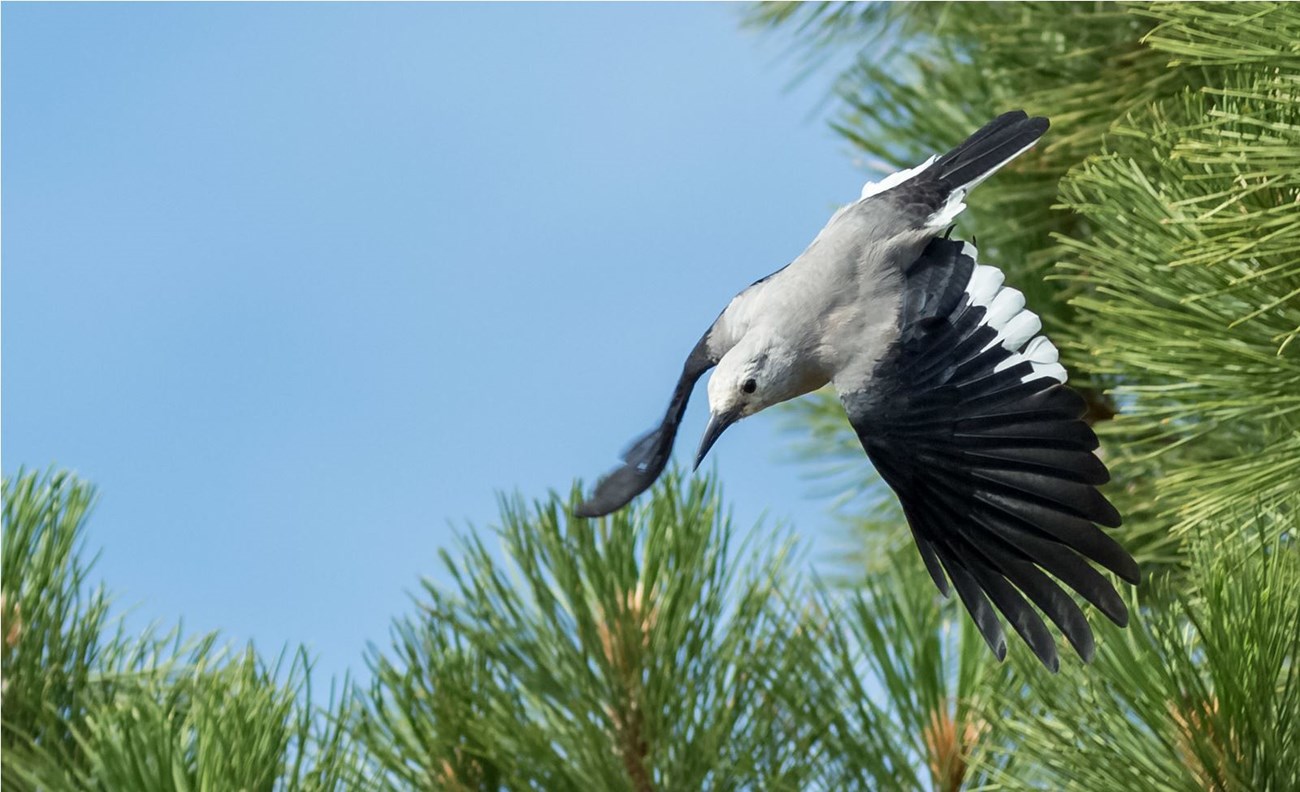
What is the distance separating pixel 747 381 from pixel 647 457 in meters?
0.15

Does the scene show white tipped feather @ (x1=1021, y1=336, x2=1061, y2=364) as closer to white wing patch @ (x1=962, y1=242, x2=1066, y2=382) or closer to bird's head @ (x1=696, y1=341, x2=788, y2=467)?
white wing patch @ (x1=962, y1=242, x2=1066, y2=382)

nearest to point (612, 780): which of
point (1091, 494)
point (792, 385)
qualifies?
point (792, 385)

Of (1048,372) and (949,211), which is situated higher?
(949,211)

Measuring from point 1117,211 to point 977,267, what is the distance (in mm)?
152

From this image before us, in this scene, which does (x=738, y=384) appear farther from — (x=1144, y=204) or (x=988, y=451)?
(x=1144, y=204)

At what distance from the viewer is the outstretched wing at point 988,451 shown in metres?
1.00

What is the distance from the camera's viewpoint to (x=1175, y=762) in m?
0.98

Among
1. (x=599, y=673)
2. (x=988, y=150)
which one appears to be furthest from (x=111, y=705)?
(x=988, y=150)

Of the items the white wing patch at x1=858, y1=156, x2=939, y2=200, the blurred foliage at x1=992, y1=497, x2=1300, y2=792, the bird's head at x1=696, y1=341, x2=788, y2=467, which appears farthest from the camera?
the white wing patch at x1=858, y1=156, x2=939, y2=200

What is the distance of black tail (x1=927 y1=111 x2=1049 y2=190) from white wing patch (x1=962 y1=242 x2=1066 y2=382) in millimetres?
120

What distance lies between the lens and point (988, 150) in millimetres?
1163

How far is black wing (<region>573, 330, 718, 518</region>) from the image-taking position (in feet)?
3.66

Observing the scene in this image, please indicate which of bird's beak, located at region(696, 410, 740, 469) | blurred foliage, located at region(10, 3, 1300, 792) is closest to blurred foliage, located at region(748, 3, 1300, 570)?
blurred foliage, located at region(10, 3, 1300, 792)

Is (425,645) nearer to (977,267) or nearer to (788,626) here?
(788,626)
